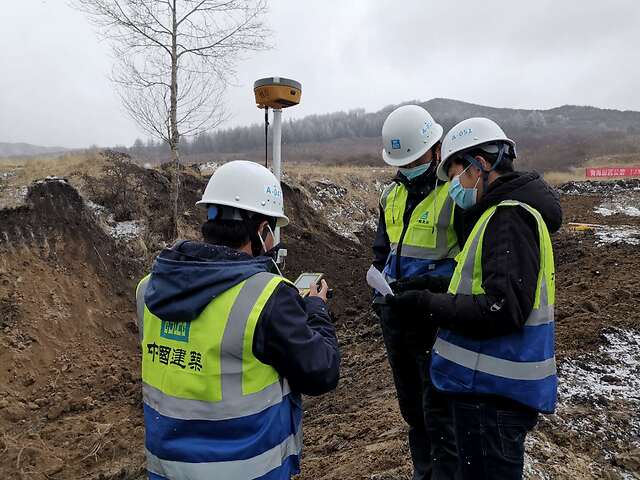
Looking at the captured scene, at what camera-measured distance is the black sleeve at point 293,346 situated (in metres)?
1.61

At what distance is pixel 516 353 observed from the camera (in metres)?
2.01

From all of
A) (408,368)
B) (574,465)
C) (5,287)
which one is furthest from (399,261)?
(5,287)

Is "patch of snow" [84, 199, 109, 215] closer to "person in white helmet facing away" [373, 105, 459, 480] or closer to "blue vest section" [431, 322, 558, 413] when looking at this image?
"person in white helmet facing away" [373, 105, 459, 480]

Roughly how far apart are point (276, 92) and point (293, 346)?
9.64 feet

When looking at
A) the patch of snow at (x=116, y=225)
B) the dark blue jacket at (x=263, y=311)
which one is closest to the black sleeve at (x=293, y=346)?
the dark blue jacket at (x=263, y=311)

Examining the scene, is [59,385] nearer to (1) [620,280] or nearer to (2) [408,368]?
(2) [408,368]

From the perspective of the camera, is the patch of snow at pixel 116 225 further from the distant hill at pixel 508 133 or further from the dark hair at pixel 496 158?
the distant hill at pixel 508 133

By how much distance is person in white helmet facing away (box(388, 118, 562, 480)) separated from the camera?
6.43 ft

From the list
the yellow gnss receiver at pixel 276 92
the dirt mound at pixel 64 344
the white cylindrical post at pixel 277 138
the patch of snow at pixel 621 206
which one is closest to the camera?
the yellow gnss receiver at pixel 276 92

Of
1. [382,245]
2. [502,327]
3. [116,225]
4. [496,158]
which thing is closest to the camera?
[502,327]

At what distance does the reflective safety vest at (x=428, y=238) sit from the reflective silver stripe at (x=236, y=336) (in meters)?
1.45

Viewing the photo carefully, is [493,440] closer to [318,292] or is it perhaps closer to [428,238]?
[318,292]

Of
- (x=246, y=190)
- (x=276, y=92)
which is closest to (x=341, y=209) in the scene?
(x=276, y=92)

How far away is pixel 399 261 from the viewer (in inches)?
119
